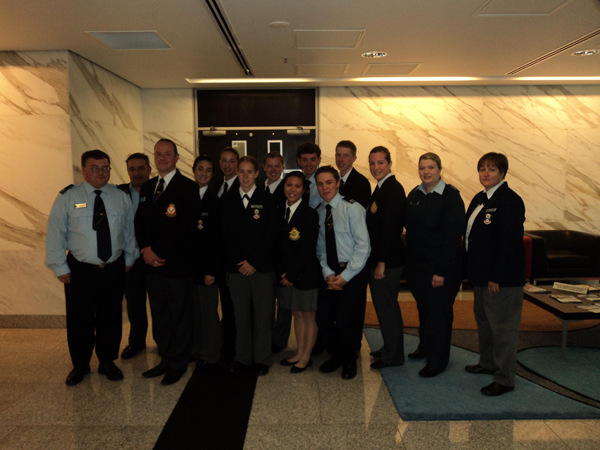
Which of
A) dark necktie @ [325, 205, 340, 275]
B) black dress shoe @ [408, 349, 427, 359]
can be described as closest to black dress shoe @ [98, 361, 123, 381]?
dark necktie @ [325, 205, 340, 275]

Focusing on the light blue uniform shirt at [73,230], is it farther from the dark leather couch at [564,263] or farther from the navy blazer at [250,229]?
the dark leather couch at [564,263]

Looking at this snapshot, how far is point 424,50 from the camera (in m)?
4.79

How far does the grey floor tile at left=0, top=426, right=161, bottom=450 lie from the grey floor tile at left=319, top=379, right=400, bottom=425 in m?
1.19

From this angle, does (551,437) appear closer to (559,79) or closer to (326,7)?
(326,7)

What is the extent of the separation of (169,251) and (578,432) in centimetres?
313

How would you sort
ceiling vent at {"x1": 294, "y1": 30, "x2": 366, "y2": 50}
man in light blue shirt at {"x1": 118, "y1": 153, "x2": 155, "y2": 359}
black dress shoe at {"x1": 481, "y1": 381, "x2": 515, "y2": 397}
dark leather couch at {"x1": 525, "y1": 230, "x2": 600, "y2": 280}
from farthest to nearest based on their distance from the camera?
dark leather couch at {"x1": 525, "y1": 230, "x2": 600, "y2": 280} < ceiling vent at {"x1": 294, "y1": 30, "x2": 366, "y2": 50} < man in light blue shirt at {"x1": 118, "y1": 153, "x2": 155, "y2": 359} < black dress shoe at {"x1": 481, "y1": 381, "x2": 515, "y2": 397}

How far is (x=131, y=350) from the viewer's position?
3.90 m

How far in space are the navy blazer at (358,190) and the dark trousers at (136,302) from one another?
2.13 metres

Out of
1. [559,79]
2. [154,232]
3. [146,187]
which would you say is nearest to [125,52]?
[146,187]

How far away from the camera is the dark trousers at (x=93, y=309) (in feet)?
10.7

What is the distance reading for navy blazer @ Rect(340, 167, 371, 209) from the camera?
359 centimetres

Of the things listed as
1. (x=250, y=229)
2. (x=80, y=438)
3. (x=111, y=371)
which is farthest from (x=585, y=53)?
(x=80, y=438)

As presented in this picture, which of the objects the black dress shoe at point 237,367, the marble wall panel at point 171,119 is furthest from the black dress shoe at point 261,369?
the marble wall panel at point 171,119

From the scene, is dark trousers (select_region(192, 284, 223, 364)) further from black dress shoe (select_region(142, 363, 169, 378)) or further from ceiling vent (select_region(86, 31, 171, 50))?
ceiling vent (select_region(86, 31, 171, 50))
